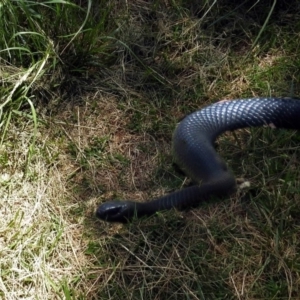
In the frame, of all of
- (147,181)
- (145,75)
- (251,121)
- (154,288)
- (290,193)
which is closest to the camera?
(154,288)

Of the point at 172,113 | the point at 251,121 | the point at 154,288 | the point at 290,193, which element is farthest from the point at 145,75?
the point at 154,288

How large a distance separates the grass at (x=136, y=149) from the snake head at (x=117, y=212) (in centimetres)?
5

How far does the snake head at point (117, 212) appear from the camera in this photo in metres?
3.34

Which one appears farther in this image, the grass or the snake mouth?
the snake mouth

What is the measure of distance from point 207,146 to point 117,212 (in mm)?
675

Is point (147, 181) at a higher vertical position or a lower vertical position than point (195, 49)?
lower

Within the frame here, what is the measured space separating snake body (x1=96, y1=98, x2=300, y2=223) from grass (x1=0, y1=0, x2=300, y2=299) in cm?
6

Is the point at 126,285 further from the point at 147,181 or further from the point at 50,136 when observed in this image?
the point at 50,136

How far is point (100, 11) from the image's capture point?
4316mm

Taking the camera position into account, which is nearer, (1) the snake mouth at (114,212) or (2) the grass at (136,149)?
(2) the grass at (136,149)

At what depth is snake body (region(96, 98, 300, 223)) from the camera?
133 inches

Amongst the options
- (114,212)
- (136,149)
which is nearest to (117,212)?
(114,212)

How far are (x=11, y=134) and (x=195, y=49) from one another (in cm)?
134

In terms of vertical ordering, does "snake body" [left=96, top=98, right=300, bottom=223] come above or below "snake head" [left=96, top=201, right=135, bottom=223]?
above
